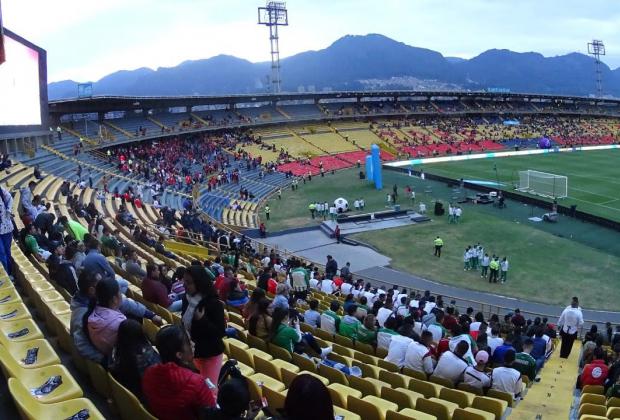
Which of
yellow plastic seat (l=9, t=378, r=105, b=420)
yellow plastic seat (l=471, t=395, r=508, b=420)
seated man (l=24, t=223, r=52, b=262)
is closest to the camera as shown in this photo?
yellow plastic seat (l=9, t=378, r=105, b=420)

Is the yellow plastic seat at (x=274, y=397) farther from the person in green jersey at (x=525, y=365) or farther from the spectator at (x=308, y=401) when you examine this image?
the person in green jersey at (x=525, y=365)

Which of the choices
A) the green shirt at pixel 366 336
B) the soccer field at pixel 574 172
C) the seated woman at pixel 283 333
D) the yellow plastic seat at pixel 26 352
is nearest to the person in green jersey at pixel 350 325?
the green shirt at pixel 366 336

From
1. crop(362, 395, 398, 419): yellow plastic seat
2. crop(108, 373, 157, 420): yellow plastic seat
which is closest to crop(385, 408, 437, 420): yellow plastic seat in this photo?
Answer: crop(362, 395, 398, 419): yellow plastic seat

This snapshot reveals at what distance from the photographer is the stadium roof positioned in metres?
46.3

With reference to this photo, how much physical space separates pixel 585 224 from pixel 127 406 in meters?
29.7

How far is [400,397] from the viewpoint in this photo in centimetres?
652

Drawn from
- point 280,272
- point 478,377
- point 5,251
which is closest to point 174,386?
point 478,377

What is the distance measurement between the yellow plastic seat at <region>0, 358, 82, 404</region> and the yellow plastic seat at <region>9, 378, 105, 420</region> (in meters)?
0.25

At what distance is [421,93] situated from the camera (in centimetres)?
8056

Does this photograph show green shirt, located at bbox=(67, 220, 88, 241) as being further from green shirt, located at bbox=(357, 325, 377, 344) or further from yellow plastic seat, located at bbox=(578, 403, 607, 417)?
yellow plastic seat, located at bbox=(578, 403, 607, 417)

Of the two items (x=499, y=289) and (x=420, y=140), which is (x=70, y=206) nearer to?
(x=499, y=289)

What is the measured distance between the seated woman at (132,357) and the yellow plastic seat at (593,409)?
573cm

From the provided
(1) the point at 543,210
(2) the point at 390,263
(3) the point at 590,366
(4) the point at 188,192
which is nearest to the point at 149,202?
(4) the point at 188,192

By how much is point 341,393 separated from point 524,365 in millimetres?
4507
